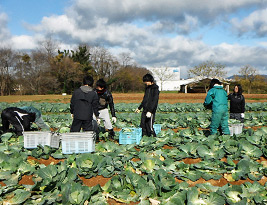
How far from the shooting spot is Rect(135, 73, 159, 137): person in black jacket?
15.1 ft

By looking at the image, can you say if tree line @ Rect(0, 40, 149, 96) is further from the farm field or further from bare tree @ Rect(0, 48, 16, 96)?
the farm field

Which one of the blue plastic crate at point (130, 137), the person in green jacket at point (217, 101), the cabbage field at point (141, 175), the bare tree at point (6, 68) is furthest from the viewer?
the bare tree at point (6, 68)

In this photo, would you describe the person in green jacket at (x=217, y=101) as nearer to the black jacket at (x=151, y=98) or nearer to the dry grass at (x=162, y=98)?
the black jacket at (x=151, y=98)

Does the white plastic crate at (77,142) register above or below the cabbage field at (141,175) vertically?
above

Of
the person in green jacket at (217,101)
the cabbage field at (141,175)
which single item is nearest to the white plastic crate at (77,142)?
the cabbage field at (141,175)

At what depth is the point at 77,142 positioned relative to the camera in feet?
12.3

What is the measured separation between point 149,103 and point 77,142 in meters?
1.78

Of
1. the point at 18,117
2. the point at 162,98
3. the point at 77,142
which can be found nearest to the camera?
the point at 77,142

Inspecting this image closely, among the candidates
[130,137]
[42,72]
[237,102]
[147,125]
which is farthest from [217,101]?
[42,72]

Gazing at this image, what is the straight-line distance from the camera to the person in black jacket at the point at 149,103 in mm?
4605

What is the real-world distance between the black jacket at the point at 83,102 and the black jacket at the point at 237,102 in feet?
14.1

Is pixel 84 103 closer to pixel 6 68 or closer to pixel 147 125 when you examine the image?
pixel 147 125

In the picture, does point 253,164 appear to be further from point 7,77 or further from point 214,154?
point 7,77

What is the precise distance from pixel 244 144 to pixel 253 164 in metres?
0.68
